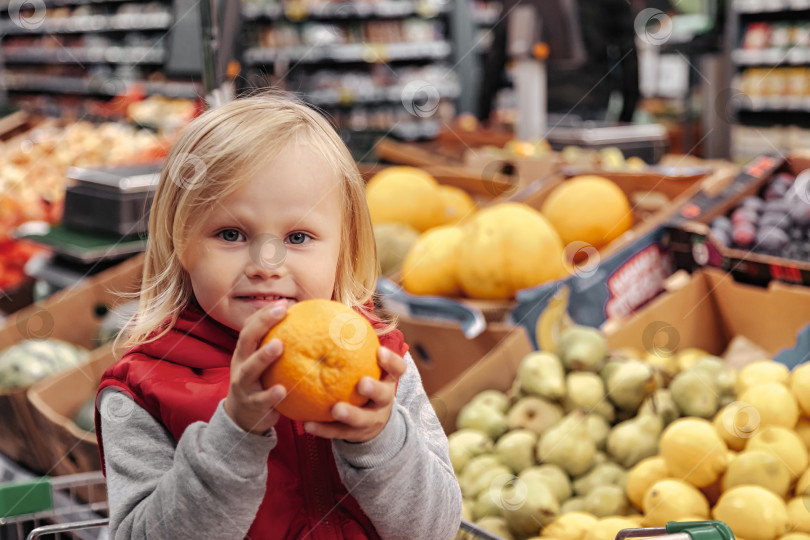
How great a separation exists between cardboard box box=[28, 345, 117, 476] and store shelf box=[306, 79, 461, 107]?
6048 mm

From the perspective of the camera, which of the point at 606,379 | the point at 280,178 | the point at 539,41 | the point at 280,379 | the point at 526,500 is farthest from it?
the point at 539,41

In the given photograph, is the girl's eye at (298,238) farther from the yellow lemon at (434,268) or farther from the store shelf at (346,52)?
the store shelf at (346,52)

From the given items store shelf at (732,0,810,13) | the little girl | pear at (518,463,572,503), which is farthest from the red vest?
store shelf at (732,0,810,13)

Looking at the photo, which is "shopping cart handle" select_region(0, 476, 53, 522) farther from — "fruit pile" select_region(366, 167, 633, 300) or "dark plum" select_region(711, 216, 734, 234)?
"dark plum" select_region(711, 216, 734, 234)

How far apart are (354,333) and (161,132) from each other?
4166 millimetres

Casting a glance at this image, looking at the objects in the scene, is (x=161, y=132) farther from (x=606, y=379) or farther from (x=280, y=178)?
(x=280, y=178)

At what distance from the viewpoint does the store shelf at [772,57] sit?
6277 mm

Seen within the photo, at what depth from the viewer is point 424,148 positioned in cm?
369

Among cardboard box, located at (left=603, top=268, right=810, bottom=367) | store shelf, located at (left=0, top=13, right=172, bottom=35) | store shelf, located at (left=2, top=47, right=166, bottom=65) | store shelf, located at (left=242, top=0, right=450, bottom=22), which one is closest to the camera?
cardboard box, located at (left=603, top=268, right=810, bottom=367)

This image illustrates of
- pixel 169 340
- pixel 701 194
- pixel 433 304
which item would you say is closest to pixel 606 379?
pixel 433 304

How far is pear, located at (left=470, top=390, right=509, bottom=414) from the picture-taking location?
1643mm

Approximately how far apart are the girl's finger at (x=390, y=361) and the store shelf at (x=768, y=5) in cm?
632

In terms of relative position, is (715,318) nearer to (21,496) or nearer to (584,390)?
(584,390)

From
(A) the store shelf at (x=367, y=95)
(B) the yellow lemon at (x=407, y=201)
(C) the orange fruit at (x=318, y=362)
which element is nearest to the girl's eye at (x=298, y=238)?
(C) the orange fruit at (x=318, y=362)
